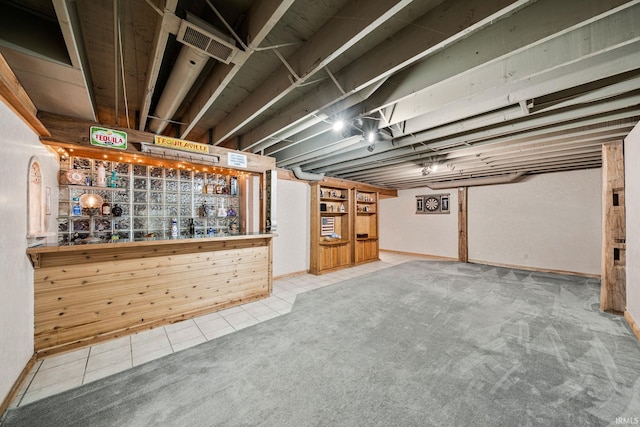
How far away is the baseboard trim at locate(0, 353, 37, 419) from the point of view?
63.1 inches

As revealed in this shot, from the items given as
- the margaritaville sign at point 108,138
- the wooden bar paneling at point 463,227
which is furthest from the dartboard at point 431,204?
the margaritaville sign at point 108,138

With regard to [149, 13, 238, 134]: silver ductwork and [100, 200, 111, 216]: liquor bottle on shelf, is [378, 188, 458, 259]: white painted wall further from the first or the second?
[100, 200, 111, 216]: liquor bottle on shelf

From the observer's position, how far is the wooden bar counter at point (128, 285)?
2.29m

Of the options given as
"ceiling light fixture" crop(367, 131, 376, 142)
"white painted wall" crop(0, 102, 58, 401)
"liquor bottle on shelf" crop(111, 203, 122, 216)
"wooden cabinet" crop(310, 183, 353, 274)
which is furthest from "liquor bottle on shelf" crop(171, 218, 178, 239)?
"ceiling light fixture" crop(367, 131, 376, 142)

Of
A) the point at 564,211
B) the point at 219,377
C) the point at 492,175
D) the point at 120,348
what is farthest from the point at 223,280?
the point at 564,211

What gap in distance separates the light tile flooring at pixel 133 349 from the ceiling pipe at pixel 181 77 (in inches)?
98.9

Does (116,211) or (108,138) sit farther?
(116,211)

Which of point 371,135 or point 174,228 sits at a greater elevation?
point 371,135

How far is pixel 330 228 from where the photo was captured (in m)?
6.27

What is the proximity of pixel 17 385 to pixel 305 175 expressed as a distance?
4.77m

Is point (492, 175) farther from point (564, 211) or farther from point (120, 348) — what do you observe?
point (120, 348)

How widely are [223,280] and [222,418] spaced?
2088 millimetres

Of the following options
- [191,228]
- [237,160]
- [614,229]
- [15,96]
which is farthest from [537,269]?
[15,96]

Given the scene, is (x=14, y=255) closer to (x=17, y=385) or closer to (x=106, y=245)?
(x=106, y=245)
